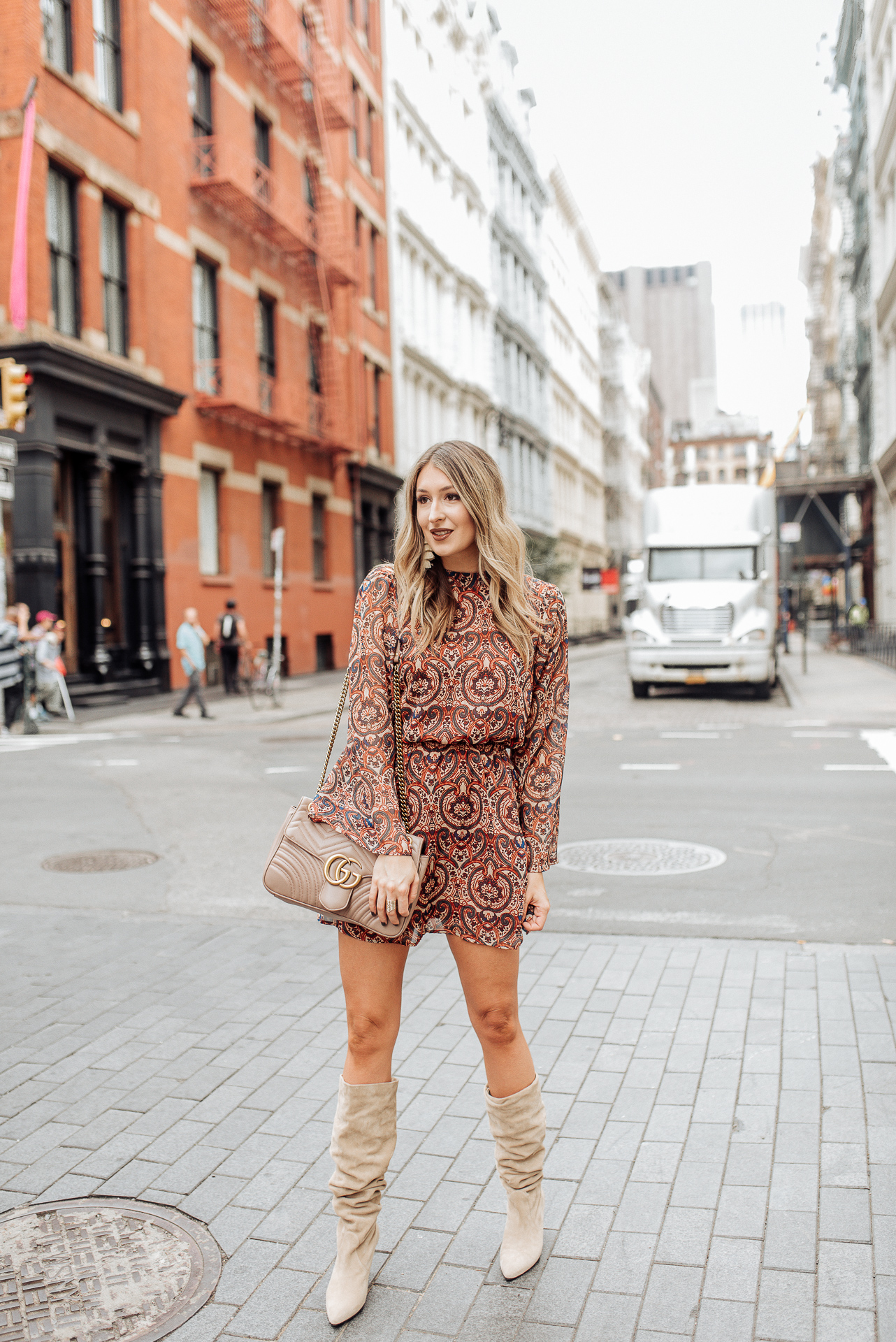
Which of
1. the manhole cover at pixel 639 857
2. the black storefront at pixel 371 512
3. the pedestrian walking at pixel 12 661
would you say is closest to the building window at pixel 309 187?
the black storefront at pixel 371 512

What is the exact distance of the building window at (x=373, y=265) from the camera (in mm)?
35375

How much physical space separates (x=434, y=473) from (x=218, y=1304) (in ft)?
6.48

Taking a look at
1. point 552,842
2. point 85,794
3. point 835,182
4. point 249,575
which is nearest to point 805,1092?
point 552,842

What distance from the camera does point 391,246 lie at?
37188 mm

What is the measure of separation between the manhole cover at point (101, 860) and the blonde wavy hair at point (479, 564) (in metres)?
5.44

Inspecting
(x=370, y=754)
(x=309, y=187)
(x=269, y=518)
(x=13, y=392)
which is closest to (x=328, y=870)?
(x=370, y=754)

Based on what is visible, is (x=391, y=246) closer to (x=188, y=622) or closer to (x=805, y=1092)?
(x=188, y=622)

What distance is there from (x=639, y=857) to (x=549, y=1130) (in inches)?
162

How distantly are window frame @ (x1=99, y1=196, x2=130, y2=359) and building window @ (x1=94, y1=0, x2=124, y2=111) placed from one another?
1.77m

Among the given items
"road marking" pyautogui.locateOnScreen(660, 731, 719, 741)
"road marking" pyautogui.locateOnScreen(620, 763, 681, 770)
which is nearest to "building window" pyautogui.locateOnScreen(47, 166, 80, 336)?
"road marking" pyautogui.locateOnScreen(660, 731, 719, 741)

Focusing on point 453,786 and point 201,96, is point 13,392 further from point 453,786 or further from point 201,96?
point 453,786

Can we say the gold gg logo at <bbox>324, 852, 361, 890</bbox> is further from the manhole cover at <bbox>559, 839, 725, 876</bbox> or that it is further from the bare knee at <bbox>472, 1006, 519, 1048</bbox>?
the manhole cover at <bbox>559, 839, 725, 876</bbox>

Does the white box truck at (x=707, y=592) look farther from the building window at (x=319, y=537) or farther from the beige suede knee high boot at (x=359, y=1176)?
the beige suede knee high boot at (x=359, y=1176)

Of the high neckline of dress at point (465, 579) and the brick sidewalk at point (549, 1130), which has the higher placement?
the high neckline of dress at point (465, 579)
